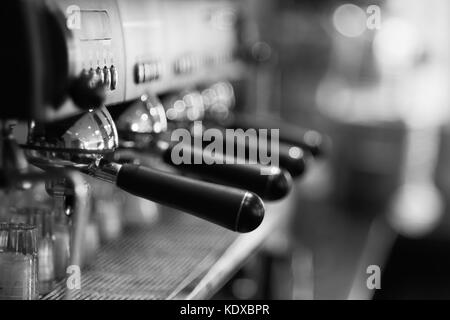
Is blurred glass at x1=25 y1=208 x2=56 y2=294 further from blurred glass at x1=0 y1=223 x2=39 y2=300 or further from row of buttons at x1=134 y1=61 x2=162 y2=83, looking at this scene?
row of buttons at x1=134 y1=61 x2=162 y2=83

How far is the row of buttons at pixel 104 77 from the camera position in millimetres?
702

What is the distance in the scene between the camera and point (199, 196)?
2.46 ft

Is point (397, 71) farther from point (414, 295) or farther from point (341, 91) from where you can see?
point (414, 295)

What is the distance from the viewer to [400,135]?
335cm

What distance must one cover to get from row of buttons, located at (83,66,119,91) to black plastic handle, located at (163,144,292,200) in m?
0.15

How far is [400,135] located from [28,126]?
279cm

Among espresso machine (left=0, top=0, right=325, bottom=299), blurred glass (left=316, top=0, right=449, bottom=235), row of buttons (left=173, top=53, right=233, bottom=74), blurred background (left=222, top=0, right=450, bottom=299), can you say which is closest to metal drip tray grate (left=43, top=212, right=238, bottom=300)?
espresso machine (left=0, top=0, right=325, bottom=299)

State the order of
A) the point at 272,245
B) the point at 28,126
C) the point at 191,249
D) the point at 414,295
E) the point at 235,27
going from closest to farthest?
the point at 28,126, the point at 191,249, the point at 235,27, the point at 272,245, the point at 414,295

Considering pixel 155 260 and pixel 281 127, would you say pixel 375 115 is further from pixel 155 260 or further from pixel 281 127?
pixel 155 260

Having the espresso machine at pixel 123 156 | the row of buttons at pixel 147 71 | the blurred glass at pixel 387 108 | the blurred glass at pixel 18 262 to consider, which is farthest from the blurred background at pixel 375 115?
the blurred glass at pixel 18 262

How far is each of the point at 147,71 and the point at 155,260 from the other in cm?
36

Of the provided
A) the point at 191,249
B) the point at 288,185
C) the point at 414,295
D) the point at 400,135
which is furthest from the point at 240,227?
the point at 400,135

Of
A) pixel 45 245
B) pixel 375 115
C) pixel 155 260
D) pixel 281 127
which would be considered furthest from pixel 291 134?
pixel 375 115

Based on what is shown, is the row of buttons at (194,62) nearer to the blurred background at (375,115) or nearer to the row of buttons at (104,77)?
the row of buttons at (104,77)
